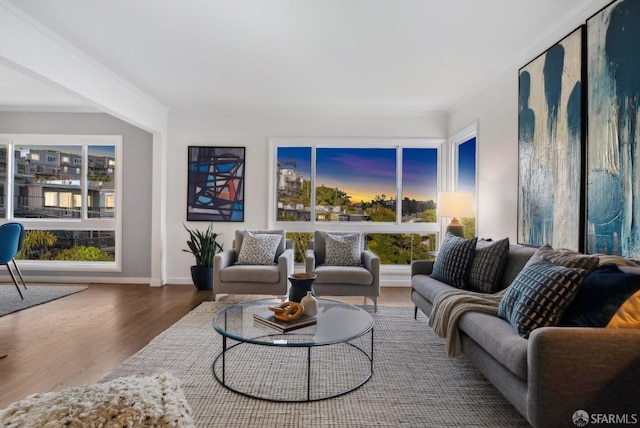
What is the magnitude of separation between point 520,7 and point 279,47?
1.91 m

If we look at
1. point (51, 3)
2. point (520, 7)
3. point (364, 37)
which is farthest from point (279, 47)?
point (520, 7)

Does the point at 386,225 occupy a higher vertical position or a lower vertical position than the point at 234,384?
higher

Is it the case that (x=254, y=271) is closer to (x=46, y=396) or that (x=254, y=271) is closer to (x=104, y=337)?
(x=104, y=337)

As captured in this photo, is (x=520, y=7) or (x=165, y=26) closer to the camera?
Result: (x=520, y=7)

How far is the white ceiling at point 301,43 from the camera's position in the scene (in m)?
A: 2.70

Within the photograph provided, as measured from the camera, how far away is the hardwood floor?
2.46m

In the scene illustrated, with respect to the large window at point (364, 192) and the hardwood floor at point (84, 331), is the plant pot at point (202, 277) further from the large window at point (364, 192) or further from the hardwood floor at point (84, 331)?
the large window at point (364, 192)

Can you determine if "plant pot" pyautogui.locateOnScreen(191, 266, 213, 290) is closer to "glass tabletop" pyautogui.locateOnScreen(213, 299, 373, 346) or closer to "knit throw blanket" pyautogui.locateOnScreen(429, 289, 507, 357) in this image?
"glass tabletop" pyautogui.locateOnScreen(213, 299, 373, 346)

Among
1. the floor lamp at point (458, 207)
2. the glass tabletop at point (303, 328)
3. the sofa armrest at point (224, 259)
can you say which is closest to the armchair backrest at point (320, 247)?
the sofa armrest at point (224, 259)

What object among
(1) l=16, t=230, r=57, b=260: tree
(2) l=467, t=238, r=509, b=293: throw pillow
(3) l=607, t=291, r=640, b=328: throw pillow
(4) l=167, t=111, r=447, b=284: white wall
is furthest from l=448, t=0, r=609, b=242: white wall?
(1) l=16, t=230, r=57, b=260: tree

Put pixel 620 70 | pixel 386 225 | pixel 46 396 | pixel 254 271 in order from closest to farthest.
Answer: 1. pixel 46 396
2. pixel 620 70
3. pixel 254 271
4. pixel 386 225

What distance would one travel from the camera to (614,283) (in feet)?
5.60

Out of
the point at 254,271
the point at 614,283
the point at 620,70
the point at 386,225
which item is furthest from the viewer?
the point at 386,225

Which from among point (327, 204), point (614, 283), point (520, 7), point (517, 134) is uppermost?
point (520, 7)
